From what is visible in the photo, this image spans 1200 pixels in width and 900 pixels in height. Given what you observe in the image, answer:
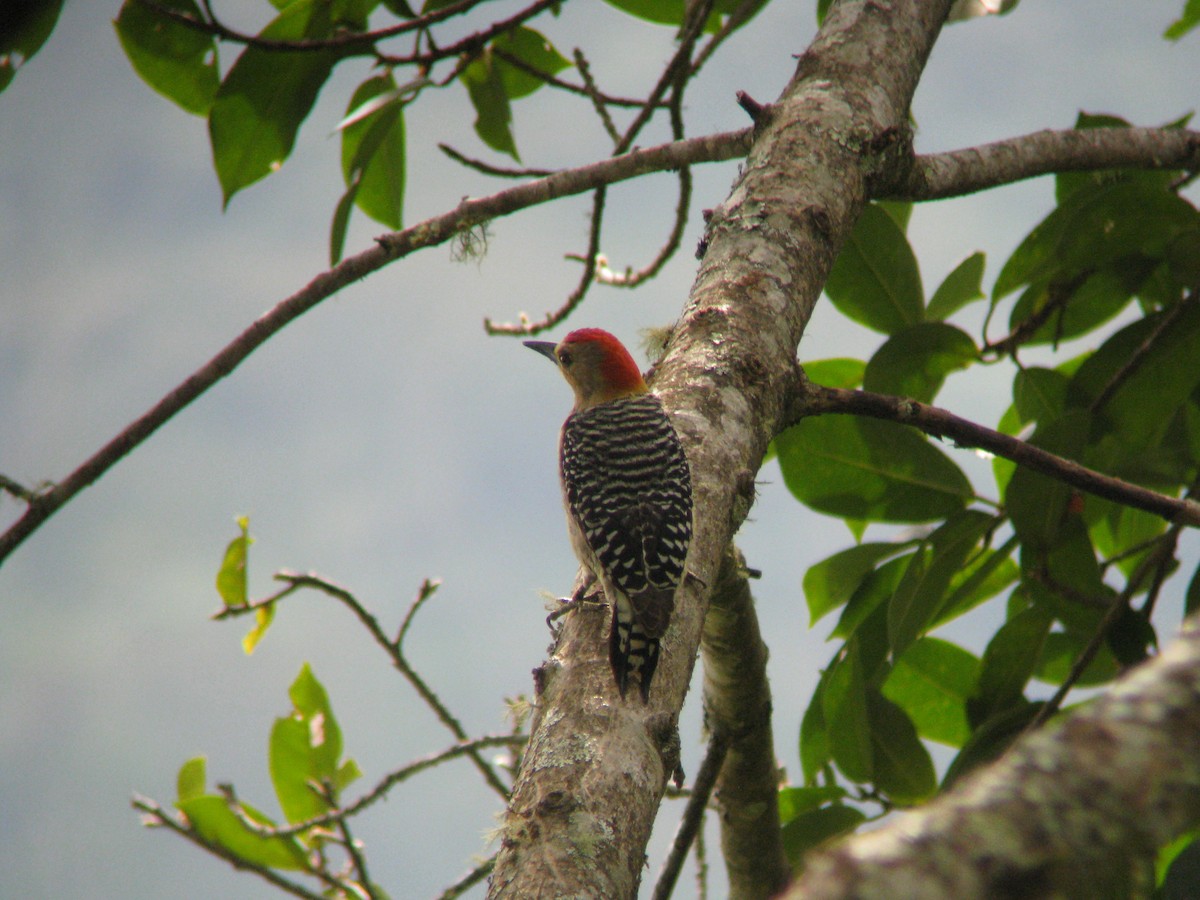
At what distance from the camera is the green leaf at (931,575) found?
2922mm

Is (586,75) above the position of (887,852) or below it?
above

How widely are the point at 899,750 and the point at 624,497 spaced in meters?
1.17

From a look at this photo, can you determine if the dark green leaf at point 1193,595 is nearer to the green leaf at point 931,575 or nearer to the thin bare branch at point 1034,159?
the green leaf at point 931,575

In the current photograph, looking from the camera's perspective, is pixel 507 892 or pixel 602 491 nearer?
pixel 507 892

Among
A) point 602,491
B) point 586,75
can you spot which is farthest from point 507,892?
point 586,75

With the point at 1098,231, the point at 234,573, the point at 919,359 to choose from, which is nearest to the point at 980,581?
the point at 919,359

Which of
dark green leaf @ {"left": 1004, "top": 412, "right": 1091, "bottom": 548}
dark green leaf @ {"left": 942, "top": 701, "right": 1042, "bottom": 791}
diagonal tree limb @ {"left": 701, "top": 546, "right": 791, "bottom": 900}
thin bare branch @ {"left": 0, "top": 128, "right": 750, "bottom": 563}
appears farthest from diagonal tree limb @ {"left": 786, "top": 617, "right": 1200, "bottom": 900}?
dark green leaf @ {"left": 942, "top": 701, "right": 1042, "bottom": 791}

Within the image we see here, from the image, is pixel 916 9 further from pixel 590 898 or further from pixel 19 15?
pixel 19 15

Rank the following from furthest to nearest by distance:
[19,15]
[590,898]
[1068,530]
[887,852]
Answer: [1068,530]
[590,898]
[19,15]
[887,852]

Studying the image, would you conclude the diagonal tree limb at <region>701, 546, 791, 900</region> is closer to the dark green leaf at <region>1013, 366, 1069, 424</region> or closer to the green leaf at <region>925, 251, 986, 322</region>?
the dark green leaf at <region>1013, 366, 1069, 424</region>

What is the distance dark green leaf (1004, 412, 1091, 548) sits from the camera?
9.25 feet

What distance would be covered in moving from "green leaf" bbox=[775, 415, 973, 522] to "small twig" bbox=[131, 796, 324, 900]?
202 centimetres

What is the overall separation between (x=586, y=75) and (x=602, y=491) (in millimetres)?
1455

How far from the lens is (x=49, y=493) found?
71.4 inches
